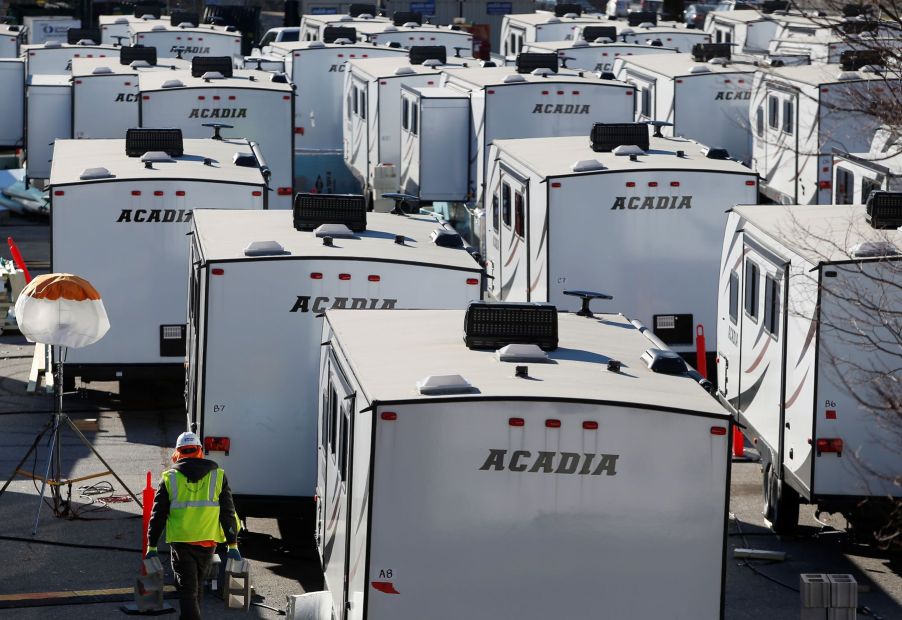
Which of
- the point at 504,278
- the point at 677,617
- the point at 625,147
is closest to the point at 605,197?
the point at 625,147

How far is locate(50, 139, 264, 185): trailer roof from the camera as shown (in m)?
17.8

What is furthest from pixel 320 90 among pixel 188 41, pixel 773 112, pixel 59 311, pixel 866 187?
pixel 59 311

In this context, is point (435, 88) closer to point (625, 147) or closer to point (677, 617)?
point (625, 147)

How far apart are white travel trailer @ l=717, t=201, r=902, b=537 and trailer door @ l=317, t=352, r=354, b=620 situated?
12.5 feet

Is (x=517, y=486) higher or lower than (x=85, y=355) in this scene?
higher

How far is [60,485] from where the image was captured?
49.7 ft

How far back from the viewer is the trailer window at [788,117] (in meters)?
26.7

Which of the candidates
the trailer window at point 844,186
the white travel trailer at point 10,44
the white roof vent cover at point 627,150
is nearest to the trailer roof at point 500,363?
the white roof vent cover at point 627,150

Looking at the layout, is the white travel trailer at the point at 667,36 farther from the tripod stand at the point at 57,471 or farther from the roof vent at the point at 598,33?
the tripod stand at the point at 57,471

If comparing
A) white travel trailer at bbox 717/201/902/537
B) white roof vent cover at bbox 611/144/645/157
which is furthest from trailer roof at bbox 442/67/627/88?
white travel trailer at bbox 717/201/902/537

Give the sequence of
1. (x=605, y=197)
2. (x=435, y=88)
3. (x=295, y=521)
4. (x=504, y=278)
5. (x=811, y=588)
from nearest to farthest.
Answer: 1. (x=811, y=588)
2. (x=295, y=521)
3. (x=605, y=197)
4. (x=504, y=278)
5. (x=435, y=88)

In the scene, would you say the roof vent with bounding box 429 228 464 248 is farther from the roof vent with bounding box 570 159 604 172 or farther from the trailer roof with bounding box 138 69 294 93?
the trailer roof with bounding box 138 69 294 93

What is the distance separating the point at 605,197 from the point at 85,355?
5641mm

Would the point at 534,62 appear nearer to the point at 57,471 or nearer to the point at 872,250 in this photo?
the point at 57,471
